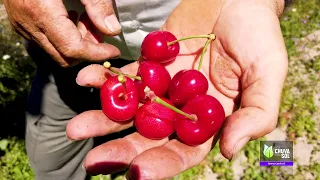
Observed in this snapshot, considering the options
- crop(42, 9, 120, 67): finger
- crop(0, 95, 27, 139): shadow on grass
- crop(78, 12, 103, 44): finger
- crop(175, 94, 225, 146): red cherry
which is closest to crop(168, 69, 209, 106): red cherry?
crop(175, 94, 225, 146): red cherry

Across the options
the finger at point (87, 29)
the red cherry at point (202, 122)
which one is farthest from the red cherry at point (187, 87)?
the finger at point (87, 29)

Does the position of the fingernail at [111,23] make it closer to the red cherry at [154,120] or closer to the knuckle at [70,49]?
the knuckle at [70,49]

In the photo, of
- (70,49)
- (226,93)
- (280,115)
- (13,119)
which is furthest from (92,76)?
(280,115)

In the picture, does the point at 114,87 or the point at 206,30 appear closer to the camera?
the point at 114,87

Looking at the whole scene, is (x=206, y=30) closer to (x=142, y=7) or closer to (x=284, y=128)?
(x=142, y=7)

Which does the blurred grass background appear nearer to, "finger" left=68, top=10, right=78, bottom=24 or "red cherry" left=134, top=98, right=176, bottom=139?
"red cherry" left=134, top=98, right=176, bottom=139

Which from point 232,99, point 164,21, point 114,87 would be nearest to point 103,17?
point 114,87
